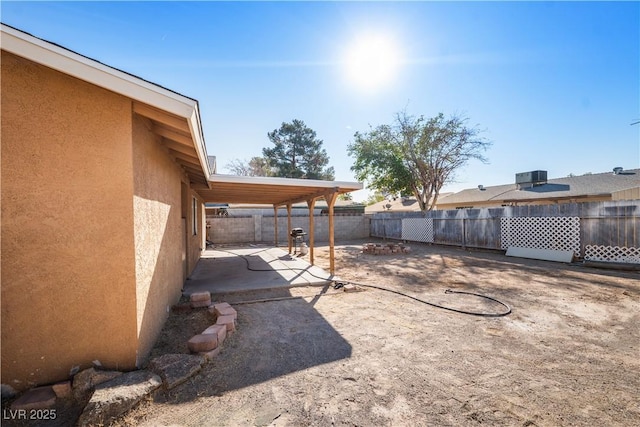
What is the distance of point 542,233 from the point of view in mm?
9094

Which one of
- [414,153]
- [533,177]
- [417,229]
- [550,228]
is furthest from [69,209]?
[533,177]

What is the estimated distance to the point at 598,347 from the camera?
294 centimetres

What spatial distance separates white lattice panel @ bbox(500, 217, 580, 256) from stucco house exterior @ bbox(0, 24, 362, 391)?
37.1ft

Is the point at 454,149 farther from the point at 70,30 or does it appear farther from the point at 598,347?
the point at 70,30

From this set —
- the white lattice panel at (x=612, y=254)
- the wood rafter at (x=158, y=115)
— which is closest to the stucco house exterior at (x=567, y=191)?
the white lattice panel at (x=612, y=254)

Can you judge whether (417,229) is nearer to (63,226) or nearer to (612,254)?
(612,254)

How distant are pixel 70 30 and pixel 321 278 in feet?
21.5

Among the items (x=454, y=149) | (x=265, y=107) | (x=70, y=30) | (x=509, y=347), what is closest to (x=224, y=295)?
(x=509, y=347)

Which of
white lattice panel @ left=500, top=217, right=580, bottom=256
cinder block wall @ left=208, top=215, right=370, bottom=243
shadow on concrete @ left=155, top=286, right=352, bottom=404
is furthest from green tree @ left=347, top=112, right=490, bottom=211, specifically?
shadow on concrete @ left=155, top=286, right=352, bottom=404

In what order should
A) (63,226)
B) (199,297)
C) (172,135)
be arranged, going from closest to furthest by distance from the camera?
(63,226) < (172,135) < (199,297)

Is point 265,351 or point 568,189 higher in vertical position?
point 568,189

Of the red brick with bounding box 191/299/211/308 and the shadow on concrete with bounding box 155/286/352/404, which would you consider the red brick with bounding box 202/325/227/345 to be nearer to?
the shadow on concrete with bounding box 155/286/352/404

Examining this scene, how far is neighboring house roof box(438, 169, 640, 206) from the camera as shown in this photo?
47.2ft

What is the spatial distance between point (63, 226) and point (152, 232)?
81cm
